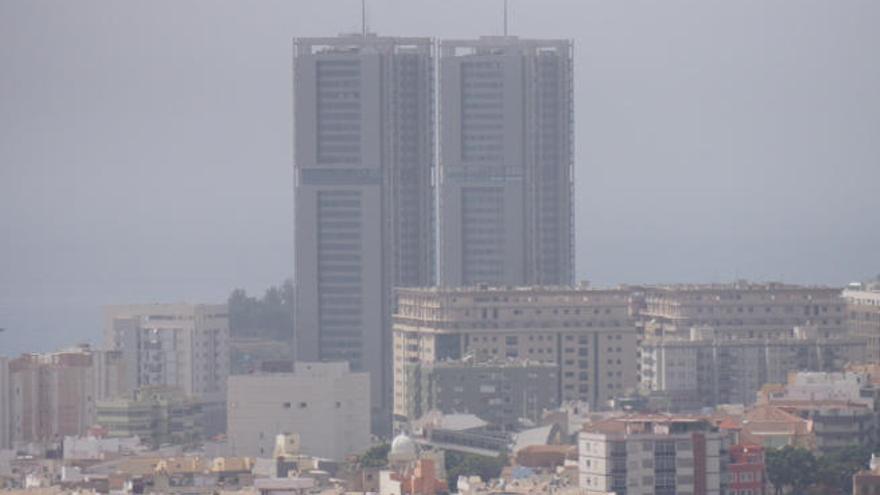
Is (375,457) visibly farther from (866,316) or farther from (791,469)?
(866,316)

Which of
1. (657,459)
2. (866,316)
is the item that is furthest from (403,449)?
(866,316)

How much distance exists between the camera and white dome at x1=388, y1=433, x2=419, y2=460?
6278cm

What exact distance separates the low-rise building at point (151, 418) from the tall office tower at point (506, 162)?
1793 cm

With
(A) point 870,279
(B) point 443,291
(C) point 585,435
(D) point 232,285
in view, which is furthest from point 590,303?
(D) point 232,285

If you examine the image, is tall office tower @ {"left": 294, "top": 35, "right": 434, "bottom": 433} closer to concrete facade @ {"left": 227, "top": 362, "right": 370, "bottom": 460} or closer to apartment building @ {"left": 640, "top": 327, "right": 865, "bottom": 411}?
apartment building @ {"left": 640, "top": 327, "right": 865, "bottom": 411}

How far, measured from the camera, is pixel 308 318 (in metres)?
92.0

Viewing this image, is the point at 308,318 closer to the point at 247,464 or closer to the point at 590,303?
the point at 590,303

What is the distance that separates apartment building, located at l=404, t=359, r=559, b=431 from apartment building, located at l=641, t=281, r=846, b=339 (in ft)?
17.9

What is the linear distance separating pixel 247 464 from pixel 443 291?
20.7 meters

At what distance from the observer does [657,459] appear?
55281 mm

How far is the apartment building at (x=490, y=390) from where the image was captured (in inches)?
3009

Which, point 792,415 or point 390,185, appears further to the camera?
point 390,185

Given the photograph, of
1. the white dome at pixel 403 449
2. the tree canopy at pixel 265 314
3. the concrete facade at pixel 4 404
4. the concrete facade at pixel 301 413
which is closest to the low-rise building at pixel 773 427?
the white dome at pixel 403 449

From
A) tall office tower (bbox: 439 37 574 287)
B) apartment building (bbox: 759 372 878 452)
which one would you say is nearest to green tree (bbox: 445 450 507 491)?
apartment building (bbox: 759 372 878 452)
